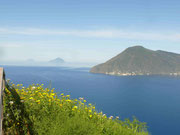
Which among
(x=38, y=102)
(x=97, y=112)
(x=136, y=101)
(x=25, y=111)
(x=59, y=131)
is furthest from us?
(x=136, y=101)

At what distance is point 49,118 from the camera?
6.25m

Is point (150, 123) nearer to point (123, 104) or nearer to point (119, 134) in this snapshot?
point (123, 104)

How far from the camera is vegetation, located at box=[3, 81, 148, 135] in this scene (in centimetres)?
544

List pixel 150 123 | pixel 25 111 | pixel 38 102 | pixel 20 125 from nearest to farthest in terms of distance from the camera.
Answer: pixel 20 125, pixel 25 111, pixel 38 102, pixel 150 123

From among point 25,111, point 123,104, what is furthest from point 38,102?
point 123,104

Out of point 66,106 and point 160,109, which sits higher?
point 66,106

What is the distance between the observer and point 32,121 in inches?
239

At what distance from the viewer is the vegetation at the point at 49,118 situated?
17.9 feet

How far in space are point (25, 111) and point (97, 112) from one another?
295 cm

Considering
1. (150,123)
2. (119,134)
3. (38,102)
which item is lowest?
(150,123)

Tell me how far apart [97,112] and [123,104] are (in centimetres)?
10417

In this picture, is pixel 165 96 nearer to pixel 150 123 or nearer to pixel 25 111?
pixel 150 123

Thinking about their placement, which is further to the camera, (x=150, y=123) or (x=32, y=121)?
(x=150, y=123)

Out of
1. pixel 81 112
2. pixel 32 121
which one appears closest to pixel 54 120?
pixel 32 121
